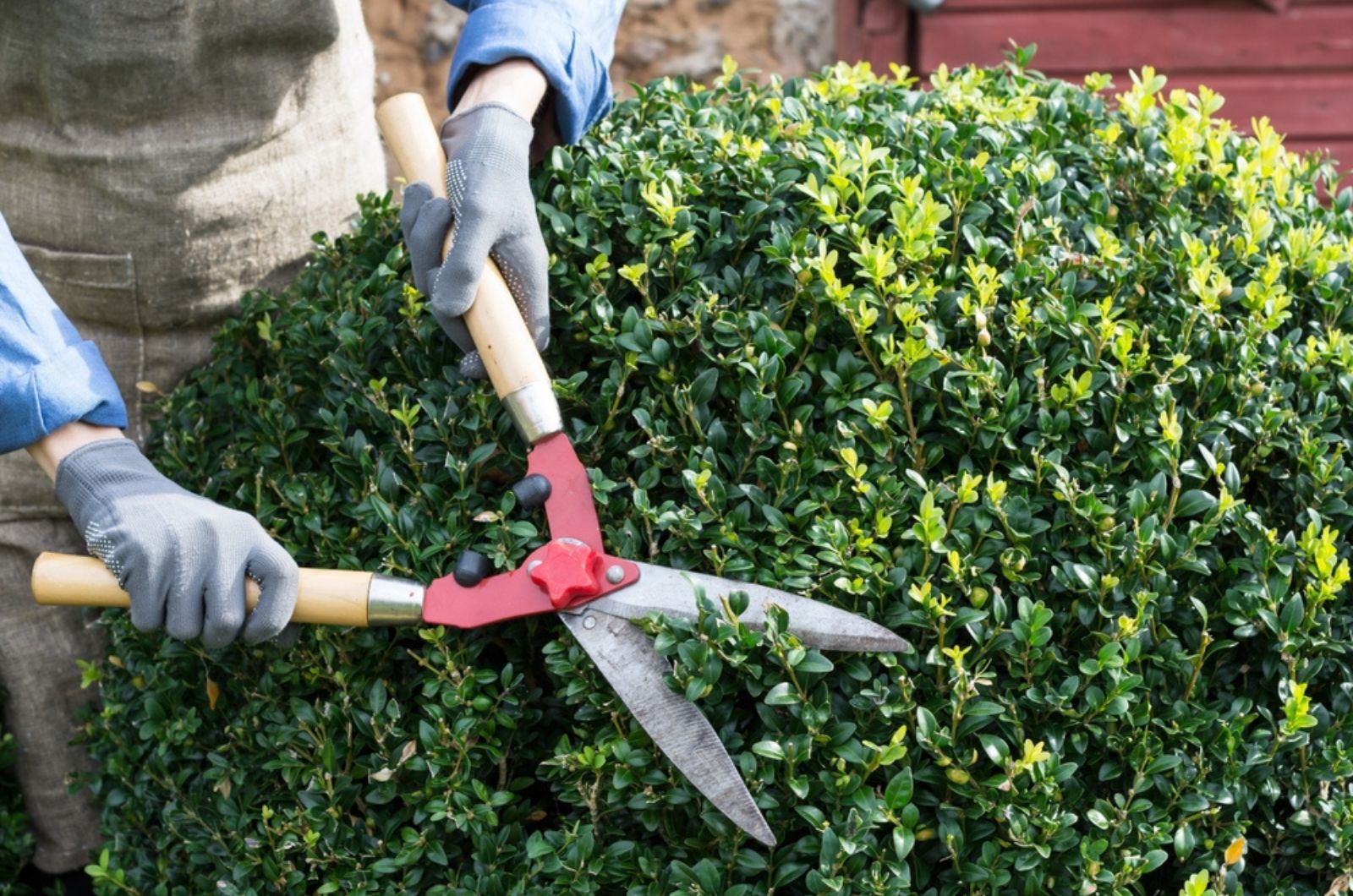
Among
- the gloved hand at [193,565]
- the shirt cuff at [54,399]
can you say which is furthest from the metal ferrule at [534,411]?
the shirt cuff at [54,399]

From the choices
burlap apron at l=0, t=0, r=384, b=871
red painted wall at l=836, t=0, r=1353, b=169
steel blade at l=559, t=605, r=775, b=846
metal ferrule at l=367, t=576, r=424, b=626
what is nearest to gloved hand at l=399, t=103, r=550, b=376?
metal ferrule at l=367, t=576, r=424, b=626

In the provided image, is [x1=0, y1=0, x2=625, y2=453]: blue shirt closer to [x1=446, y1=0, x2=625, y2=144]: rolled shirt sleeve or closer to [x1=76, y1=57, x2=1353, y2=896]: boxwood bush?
[x1=446, y1=0, x2=625, y2=144]: rolled shirt sleeve

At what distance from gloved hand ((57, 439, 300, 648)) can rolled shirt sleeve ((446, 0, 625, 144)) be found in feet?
2.75

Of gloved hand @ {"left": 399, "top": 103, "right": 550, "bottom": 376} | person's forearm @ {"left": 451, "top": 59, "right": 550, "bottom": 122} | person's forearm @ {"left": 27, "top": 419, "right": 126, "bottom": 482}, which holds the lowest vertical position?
person's forearm @ {"left": 27, "top": 419, "right": 126, "bottom": 482}

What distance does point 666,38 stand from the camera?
222 inches

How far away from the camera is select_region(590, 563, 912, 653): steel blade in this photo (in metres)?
1.72

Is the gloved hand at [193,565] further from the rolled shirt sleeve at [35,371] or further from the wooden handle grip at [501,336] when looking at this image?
the wooden handle grip at [501,336]

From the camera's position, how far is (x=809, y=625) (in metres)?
1.73

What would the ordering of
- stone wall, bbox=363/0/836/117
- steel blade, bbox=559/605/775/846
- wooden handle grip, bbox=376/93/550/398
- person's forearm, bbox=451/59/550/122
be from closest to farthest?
steel blade, bbox=559/605/775/846 < wooden handle grip, bbox=376/93/550/398 < person's forearm, bbox=451/59/550/122 < stone wall, bbox=363/0/836/117

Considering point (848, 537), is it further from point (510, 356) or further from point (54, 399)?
point (54, 399)

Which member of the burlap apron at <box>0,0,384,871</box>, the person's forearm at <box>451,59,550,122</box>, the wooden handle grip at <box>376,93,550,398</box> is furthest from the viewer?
the burlap apron at <box>0,0,384,871</box>

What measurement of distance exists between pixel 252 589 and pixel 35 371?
467 millimetres

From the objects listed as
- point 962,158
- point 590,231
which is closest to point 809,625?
point 590,231

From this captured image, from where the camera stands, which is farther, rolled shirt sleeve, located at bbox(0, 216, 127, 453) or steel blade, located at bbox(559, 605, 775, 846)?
rolled shirt sleeve, located at bbox(0, 216, 127, 453)
